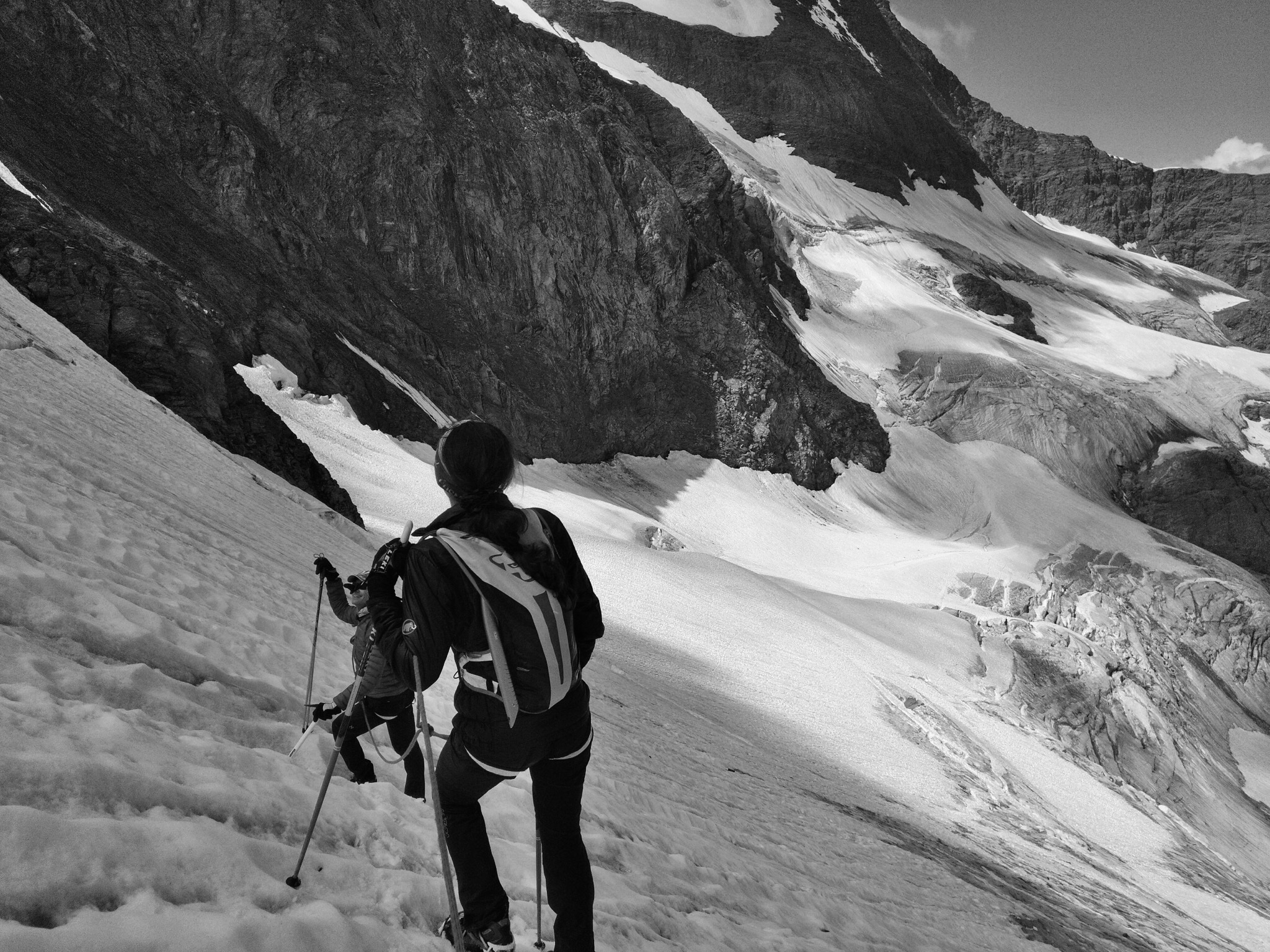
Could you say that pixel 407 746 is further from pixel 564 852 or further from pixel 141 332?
pixel 141 332

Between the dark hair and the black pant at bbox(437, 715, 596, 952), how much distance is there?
609mm

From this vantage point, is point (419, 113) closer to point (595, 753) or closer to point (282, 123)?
point (282, 123)

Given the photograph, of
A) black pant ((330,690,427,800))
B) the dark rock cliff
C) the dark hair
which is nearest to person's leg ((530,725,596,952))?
the dark hair

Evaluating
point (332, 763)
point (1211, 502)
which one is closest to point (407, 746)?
point (332, 763)

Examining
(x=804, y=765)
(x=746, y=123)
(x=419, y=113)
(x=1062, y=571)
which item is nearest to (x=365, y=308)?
(x=419, y=113)

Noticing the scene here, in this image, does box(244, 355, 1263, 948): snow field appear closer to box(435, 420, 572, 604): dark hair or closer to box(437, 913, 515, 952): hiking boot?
box(435, 420, 572, 604): dark hair

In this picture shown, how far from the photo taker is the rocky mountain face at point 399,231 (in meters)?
22.9

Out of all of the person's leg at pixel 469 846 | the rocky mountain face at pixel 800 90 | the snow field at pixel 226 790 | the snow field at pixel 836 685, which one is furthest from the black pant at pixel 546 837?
the rocky mountain face at pixel 800 90

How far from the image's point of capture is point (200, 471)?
10.0 metres

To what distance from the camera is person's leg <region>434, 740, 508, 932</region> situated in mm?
2955

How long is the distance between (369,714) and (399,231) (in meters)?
36.7

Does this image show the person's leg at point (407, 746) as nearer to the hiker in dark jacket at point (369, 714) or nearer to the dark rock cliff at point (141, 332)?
the hiker in dark jacket at point (369, 714)

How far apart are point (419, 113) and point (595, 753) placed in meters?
38.0

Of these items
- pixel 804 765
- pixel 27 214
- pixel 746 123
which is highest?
pixel 746 123
